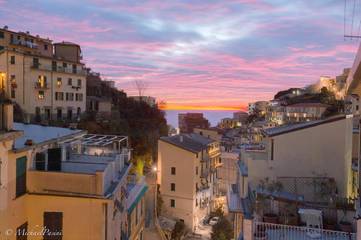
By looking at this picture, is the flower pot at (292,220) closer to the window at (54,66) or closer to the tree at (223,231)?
the tree at (223,231)

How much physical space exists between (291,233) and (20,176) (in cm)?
805

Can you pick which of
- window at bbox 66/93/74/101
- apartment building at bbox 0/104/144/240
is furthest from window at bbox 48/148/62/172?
window at bbox 66/93/74/101

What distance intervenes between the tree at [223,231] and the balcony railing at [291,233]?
18664 mm

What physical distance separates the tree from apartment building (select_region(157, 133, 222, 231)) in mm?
7117

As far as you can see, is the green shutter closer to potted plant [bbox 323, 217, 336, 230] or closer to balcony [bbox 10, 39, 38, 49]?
potted plant [bbox 323, 217, 336, 230]

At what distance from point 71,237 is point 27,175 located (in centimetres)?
239

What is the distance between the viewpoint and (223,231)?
27.6 m

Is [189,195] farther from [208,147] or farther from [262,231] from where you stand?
[262,231]

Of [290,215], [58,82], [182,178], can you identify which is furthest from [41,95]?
[290,215]

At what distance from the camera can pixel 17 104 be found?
3444cm

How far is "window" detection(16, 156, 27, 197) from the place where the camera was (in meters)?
10.1

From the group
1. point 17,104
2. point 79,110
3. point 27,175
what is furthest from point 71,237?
point 79,110

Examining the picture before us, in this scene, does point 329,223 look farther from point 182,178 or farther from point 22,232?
point 182,178

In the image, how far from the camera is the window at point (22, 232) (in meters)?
10.1
